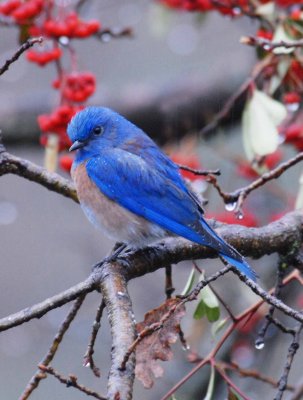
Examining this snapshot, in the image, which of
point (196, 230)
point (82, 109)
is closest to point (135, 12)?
point (82, 109)

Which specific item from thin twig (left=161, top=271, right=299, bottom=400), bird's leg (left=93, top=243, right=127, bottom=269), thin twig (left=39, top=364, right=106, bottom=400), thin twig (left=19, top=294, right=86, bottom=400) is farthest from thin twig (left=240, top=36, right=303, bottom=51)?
thin twig (left=39, top=364, right=106, bottom=400)

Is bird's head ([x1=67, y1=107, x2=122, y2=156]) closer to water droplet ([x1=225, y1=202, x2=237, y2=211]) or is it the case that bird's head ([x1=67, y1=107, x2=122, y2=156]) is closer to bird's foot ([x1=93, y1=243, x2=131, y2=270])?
bird's foot ([x1=93, y1=243, x2=131, y2=270])

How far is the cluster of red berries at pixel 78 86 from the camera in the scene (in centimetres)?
338

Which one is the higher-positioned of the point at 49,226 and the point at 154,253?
the point at 49,226

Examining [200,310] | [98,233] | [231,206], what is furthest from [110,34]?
[98,233]

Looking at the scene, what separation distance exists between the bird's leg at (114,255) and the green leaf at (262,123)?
24.6 inches

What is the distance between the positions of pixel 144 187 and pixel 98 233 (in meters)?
2.79

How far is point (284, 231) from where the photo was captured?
2.78m

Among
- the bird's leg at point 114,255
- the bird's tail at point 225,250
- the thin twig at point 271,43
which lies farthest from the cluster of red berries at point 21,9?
the bird's tail at point 225,250

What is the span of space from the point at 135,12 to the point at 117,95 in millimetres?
1683

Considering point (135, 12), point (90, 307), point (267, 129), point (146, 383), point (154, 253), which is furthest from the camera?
point (135, 12)

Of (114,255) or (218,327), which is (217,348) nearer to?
(218,327)

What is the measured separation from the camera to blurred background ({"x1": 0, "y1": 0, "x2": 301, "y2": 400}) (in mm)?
4320

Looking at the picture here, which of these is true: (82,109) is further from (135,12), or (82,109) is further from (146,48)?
(146,48)
